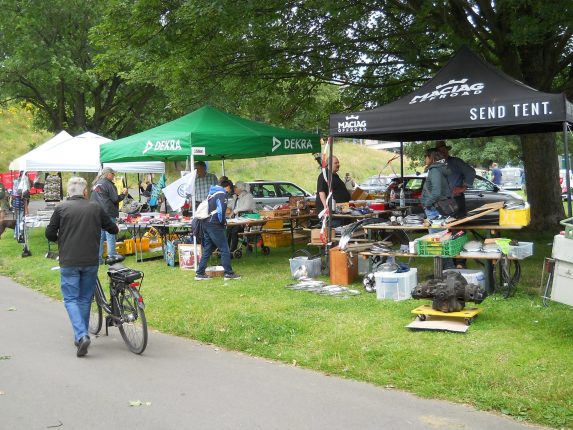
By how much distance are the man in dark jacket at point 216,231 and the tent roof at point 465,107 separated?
228cm

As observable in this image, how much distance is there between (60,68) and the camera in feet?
72.4

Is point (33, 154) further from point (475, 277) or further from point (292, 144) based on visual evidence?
point (475, 277)

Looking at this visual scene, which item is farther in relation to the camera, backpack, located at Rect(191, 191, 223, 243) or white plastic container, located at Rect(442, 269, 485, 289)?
backpack, located at Rect(191, 191, 223, 243)

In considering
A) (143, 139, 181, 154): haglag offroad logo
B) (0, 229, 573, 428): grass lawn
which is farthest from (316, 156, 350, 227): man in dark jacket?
(143, 139, 181, 154): haglag offroad logo

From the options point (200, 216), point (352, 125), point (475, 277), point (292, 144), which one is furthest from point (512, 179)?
point (475, 277)

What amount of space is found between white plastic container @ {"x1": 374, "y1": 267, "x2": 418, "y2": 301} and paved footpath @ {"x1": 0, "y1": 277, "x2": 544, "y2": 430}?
2585 mm

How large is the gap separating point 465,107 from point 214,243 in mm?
4807

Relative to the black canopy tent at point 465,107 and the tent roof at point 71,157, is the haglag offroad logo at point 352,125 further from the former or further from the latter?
the tent roof at point 71,157

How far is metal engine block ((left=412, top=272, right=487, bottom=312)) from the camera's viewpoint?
23.8 ft

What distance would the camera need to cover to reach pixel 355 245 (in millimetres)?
10117

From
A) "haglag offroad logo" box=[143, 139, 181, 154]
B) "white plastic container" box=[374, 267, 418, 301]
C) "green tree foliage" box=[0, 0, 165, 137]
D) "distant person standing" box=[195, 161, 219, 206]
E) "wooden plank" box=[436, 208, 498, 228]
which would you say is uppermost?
"green tree foliage" box=[0, 0, 165, 137]

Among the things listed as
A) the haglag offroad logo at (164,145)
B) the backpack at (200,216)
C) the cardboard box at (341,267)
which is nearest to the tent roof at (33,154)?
the haglag offroad logo at (164,145)

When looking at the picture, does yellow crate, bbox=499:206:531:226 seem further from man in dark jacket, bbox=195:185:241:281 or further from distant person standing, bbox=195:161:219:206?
distant person standing, bbox=195:161:219:206

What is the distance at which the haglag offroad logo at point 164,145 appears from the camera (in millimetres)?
11859
